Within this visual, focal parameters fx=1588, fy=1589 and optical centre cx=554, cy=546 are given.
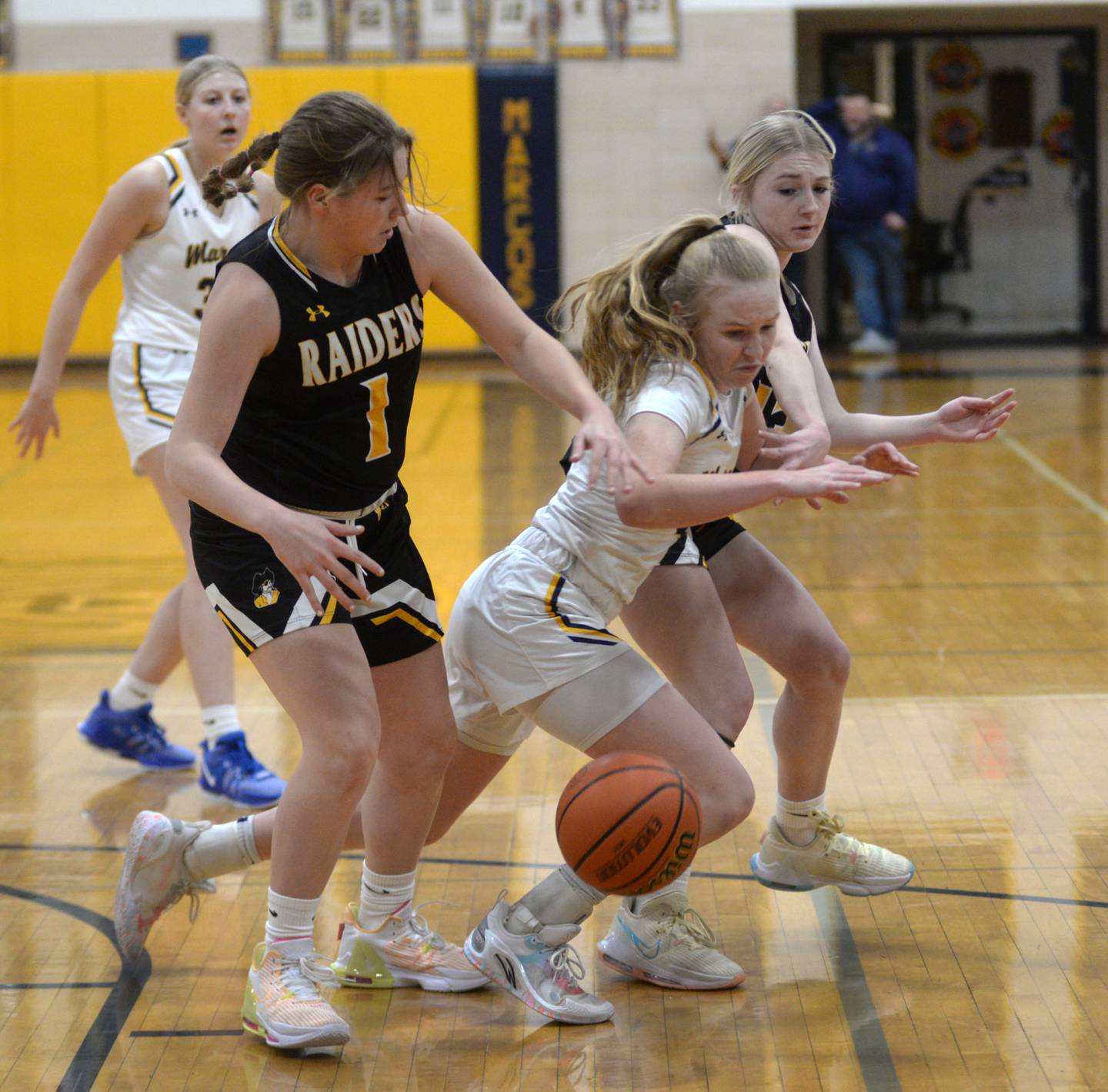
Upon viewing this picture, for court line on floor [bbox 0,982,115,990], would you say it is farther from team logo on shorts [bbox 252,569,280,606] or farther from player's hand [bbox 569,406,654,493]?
player's hand [bbox 569,406,654,493]

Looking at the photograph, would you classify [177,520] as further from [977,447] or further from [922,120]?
[922,120]

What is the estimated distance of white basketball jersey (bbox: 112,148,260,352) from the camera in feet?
12.8

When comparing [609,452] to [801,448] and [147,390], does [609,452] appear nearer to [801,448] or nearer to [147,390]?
[801,448]

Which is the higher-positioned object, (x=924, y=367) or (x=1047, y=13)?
(x=1047, y=13)

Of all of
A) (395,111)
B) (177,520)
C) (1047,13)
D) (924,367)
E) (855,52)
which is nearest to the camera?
(177,520)

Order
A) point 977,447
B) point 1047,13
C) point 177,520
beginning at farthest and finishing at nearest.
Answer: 1. point 1047,13
2. point 977,447
3. point 177,520

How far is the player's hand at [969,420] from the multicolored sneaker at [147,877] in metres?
1.58

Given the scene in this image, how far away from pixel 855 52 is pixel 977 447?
8.30 meters

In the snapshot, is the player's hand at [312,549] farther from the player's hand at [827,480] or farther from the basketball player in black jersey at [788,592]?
the basketball player in black jersey at [788,592]

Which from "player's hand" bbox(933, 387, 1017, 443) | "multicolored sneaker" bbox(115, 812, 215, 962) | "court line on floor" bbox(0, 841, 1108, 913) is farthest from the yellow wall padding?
"multicolored sneaker" bbox(115, 812, 215, 962)

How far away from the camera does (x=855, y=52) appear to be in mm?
16062

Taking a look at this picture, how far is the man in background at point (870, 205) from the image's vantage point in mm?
13320

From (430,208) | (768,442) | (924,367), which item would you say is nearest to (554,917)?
(768,442)

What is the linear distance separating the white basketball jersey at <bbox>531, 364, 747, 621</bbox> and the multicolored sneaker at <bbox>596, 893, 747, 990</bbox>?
0.54 m
